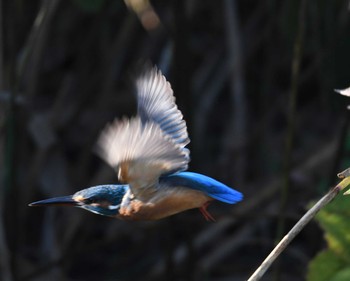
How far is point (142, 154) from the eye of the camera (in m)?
1.77

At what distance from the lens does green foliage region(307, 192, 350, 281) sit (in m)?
2.42

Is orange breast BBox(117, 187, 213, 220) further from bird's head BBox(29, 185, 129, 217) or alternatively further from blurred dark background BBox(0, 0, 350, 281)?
blurred dark background BBox(0, 0, 350, 281)

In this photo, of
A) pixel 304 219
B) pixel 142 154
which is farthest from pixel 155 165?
pixel 304 219

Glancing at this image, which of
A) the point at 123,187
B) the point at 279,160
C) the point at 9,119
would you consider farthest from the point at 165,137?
the point at 279,160

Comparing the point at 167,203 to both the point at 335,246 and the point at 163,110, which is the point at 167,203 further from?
the point at 335,246

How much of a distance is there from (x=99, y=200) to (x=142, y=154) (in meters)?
0.18

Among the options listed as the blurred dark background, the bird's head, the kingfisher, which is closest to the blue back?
the kingfisher

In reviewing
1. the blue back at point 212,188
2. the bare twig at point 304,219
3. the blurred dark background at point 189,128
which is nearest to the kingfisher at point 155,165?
the blue back at point 212,188

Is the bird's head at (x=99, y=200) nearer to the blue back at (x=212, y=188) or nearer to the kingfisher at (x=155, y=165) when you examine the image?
the kingfisher at (x=155, y=165)

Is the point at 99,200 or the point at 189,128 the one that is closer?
the point at 99,200

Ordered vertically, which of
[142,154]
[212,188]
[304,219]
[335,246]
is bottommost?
[335,246]

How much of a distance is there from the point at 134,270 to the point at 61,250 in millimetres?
343

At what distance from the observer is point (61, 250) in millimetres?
3854

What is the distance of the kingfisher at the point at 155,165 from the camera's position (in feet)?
5.82
